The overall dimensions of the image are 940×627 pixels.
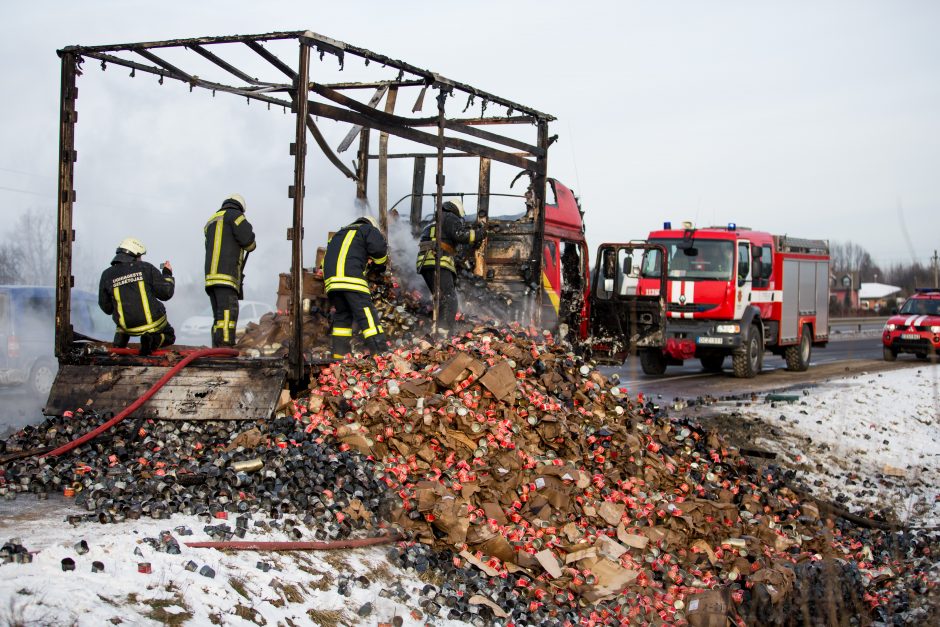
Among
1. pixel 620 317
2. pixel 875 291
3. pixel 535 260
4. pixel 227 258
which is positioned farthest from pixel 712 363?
pixel 875 291

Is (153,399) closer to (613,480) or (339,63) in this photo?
(339,63)

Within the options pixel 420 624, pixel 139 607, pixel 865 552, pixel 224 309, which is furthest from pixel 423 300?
pixel 139 607

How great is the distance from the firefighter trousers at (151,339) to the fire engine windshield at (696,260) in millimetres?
9765

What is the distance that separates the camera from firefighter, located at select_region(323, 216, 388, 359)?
352 inches

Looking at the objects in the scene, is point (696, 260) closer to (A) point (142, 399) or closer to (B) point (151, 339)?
(B) point (151, 339)

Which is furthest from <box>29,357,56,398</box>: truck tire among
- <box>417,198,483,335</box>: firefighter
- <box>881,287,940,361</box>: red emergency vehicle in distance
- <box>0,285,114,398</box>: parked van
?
<box>881,287,940,361</box>: red emergency vehicle in distance

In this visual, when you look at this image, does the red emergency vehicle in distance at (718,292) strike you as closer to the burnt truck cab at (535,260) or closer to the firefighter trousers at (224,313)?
the burnt truck cab at (535,260)

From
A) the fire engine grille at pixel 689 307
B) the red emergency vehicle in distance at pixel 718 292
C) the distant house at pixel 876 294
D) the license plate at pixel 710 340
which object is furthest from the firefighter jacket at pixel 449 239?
the distant house at pixel 876 294

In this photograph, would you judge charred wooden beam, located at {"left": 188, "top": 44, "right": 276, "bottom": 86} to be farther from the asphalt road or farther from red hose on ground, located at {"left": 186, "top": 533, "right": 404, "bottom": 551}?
the asphalt road

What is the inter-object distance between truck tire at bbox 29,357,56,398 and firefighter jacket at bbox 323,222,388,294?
16.4 feet

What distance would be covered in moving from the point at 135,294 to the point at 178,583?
510 centimetres

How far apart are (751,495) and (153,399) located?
208 inches

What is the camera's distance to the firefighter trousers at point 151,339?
875cm

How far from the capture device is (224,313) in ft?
31.1
